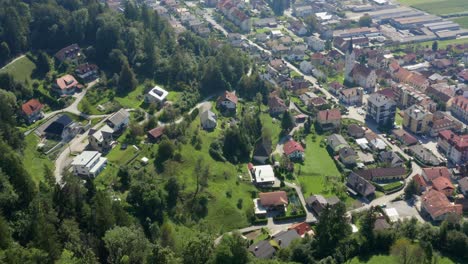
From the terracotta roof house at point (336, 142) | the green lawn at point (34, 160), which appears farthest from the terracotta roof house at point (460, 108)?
the green lawn at point (34, 160)

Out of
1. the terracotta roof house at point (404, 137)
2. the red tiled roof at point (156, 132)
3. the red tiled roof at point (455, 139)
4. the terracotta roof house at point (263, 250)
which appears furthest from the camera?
the terracotta roof house at point (404, 137)

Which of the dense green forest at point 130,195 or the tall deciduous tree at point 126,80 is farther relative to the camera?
the tall deciduous tree at point 126,80

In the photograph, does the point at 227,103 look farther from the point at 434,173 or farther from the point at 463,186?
the point at 463,186

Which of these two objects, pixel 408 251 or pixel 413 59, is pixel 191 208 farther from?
pixel 413 59

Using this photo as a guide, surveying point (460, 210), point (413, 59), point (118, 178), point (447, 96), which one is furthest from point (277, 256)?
point (413, 59)

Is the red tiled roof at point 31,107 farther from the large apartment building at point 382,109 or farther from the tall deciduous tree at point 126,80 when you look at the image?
the large apartment building at point 382,109
